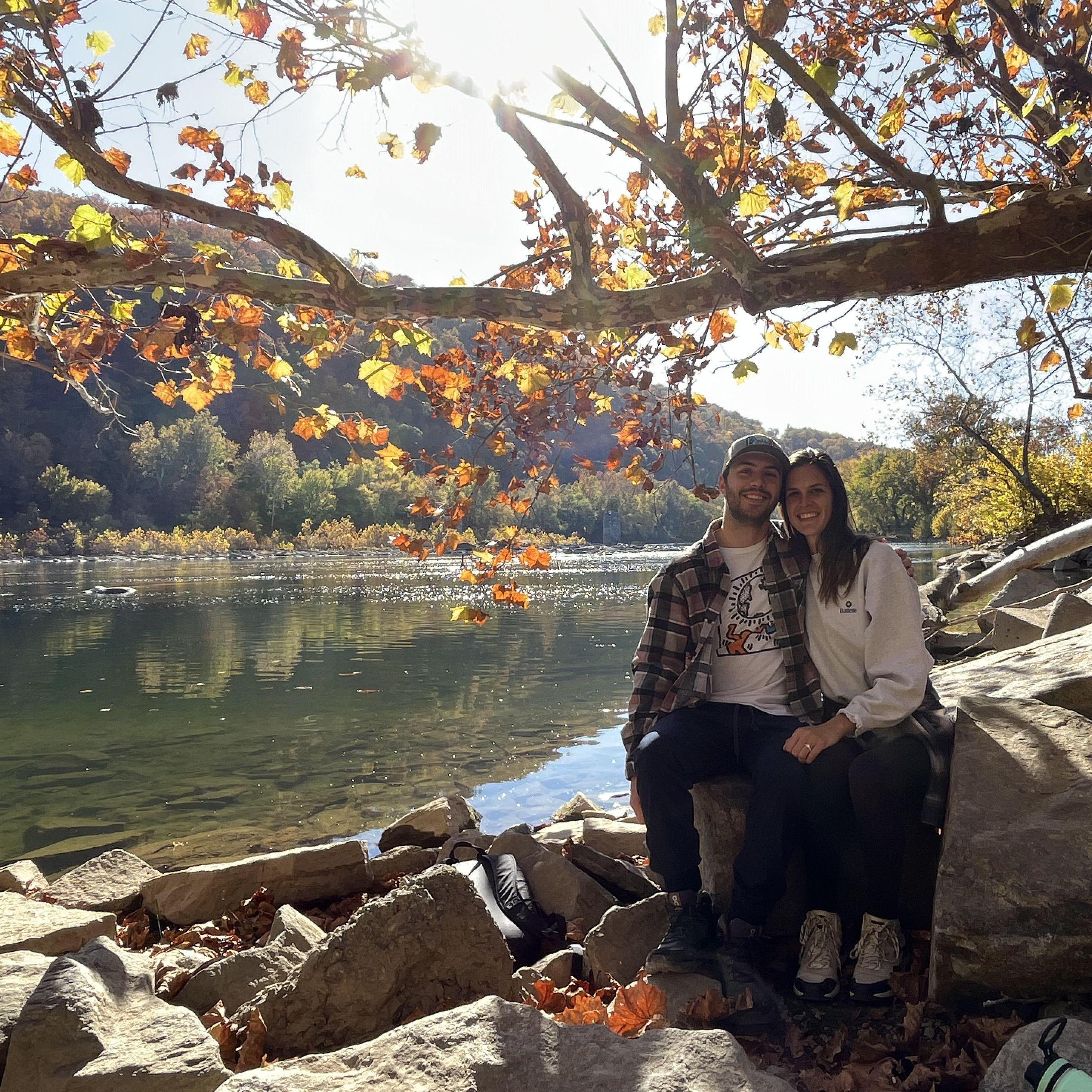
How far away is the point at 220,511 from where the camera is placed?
227 ft

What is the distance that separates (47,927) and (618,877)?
2.36 meters

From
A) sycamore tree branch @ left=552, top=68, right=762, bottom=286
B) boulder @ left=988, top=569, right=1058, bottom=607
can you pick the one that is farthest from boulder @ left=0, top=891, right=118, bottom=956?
boulder @ left=988, top=569, right=1058, bottom=607

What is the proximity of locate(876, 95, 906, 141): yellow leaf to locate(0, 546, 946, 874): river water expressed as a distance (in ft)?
17.0

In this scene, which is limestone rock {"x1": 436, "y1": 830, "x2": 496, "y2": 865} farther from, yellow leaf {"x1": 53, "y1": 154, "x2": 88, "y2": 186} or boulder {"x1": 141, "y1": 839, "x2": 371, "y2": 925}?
yellow leaf {"x1": 53, "y1": 154, "x2": 88, "y2": 186}

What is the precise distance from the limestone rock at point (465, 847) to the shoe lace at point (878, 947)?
2099mm

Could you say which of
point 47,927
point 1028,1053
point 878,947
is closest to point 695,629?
point 878,947

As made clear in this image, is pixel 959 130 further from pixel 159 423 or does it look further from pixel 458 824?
pixel 159 423

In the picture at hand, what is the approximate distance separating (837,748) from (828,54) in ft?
18.0

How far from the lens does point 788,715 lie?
3164 millimetres

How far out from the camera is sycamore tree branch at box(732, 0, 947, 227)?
11.1 feet

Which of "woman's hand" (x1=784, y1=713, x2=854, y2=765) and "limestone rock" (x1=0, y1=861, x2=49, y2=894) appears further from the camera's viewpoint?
"limestone rock" (x1=0, y1=861, x2=49, y2=894)

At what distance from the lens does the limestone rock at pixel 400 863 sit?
4703 millimetres

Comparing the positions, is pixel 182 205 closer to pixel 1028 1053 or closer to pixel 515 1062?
pixel 515 1062

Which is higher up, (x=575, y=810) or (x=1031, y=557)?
(x=1031, y=557)
